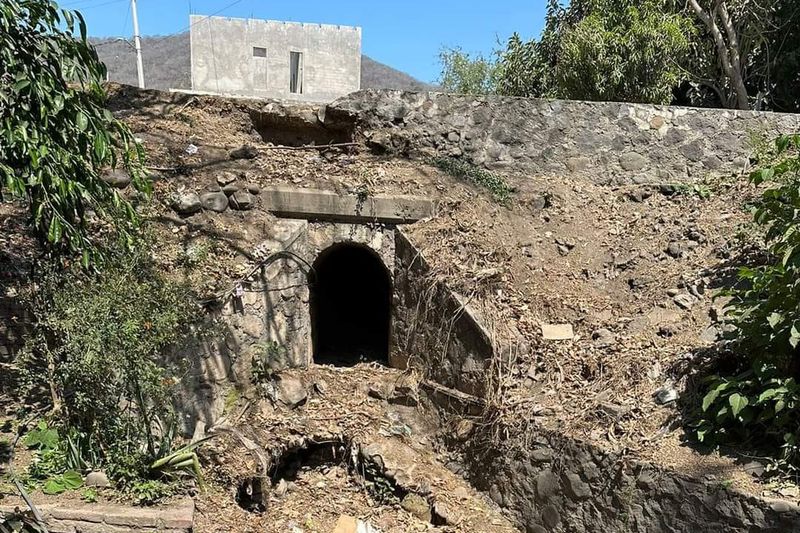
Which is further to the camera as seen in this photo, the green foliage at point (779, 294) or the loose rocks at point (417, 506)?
the loose rocks at point (417, 506)

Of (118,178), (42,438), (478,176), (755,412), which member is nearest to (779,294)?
(755,412)

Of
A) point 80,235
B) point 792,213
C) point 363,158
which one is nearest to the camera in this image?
point 80,235

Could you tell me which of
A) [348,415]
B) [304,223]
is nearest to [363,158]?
[304,223]

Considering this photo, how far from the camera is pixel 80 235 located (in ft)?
11.4

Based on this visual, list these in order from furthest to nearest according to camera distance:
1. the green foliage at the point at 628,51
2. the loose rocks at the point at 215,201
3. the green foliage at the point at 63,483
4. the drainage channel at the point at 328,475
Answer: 1. the green foliage at the point at 628,51
2. the loose rocks at the point at 215,201
3. the drainage channel at the point at 328,475
4. the green foliage at the point at 63,483

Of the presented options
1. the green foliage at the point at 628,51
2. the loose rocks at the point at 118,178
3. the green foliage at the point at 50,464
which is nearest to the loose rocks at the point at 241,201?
the loose rocks at the point at 118,178

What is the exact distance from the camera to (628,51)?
9.54 metres

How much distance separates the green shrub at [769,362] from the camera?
11.4 feet

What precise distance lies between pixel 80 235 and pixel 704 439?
156 inches

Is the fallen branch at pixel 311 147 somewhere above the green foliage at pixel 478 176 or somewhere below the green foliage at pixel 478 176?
above

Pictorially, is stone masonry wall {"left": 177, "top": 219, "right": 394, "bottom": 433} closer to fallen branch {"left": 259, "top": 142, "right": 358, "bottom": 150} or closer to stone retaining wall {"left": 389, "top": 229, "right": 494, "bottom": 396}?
stone retaining wall {"left": 389, "top": 229, "right": 494, "bottom": 396}

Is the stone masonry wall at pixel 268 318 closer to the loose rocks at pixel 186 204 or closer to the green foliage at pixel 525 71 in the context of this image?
the loose rocks at pixel 186 204

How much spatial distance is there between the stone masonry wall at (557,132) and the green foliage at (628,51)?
3.01 metres

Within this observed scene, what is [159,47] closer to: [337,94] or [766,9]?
[337,94]
